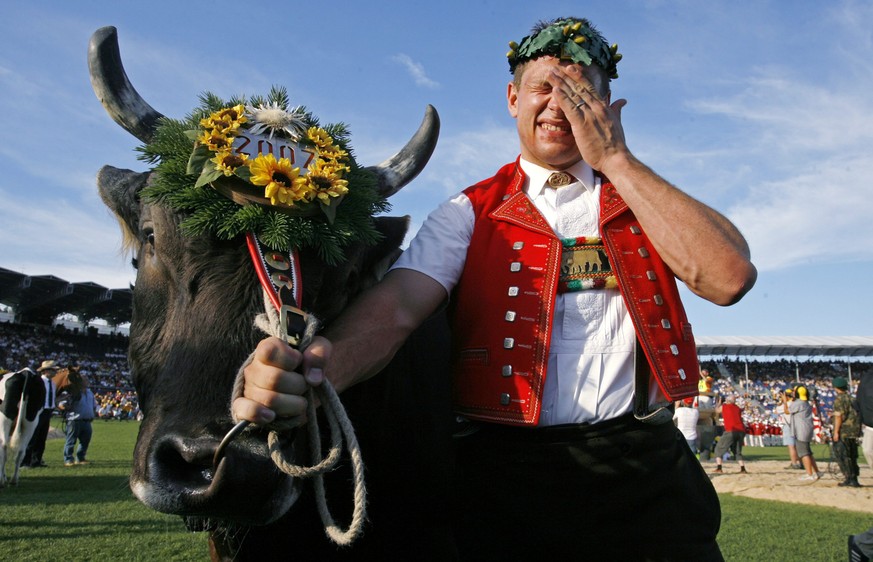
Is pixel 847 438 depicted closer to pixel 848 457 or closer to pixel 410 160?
pixel 848 457

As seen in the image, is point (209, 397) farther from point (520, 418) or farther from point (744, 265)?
point (744, 265)

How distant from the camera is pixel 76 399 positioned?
14523 mm

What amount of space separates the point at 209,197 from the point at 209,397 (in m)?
0.75

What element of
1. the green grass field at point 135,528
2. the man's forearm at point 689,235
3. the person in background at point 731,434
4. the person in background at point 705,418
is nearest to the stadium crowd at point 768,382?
the person in background at point 705,418

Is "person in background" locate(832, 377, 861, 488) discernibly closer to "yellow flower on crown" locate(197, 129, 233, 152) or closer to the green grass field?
the green grass field

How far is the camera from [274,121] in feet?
8.62

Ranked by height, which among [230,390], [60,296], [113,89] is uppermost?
[60,296]

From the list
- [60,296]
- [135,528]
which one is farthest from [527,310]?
[60,296]

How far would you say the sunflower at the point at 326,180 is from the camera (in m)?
2.40

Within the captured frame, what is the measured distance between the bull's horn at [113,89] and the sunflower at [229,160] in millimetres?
832

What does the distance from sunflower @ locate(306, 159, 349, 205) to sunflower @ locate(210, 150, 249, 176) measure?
0.24 meters

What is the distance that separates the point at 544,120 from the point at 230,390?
1636 millimetres

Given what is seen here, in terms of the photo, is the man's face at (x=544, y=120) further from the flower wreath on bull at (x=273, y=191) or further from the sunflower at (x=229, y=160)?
the sunflower at (x=229, y=160)

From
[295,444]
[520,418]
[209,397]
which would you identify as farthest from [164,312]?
[520,418]
